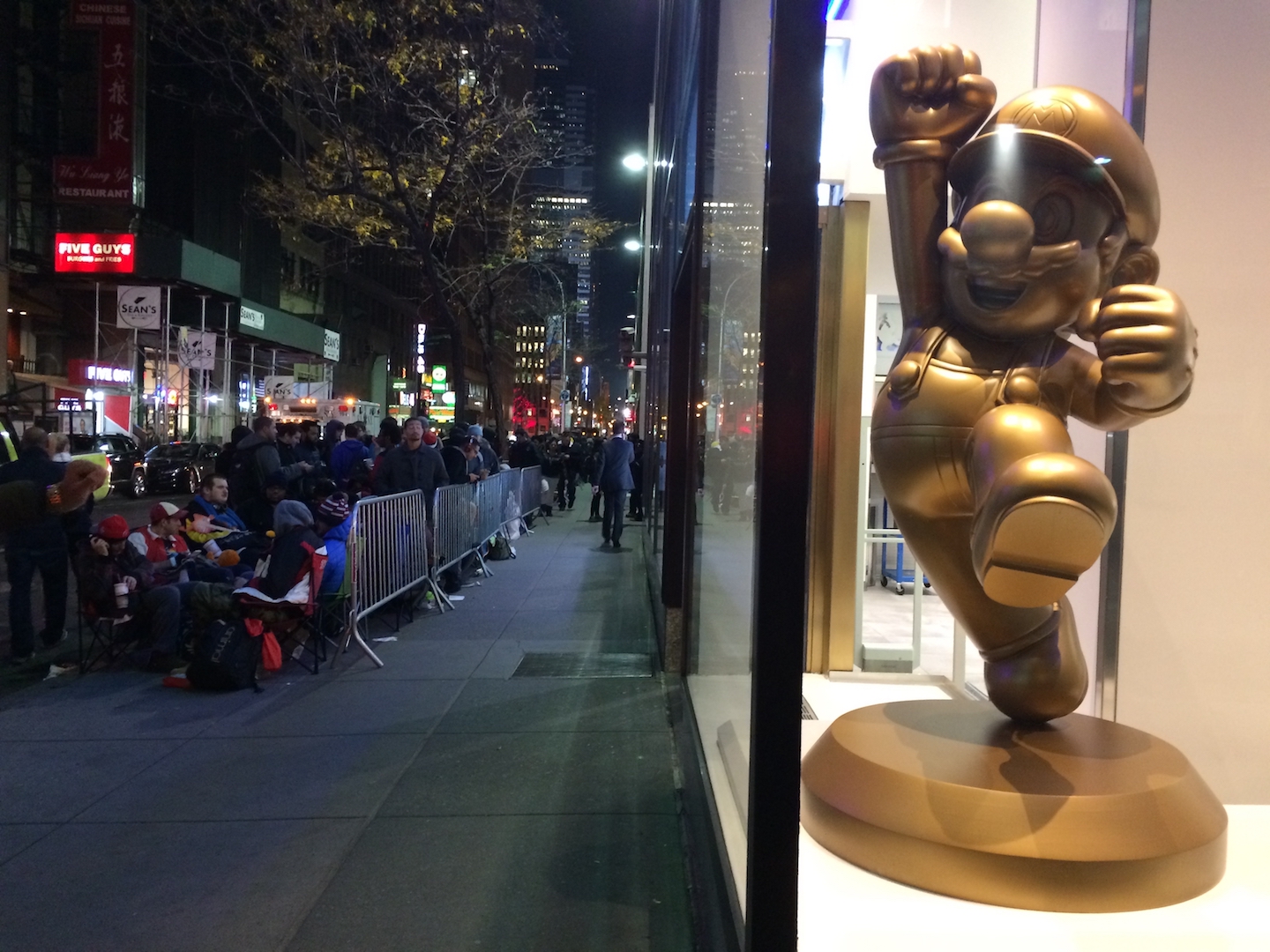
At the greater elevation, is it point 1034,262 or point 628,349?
point 628,349

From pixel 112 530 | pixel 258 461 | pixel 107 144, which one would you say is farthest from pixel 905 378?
pixel 107 144

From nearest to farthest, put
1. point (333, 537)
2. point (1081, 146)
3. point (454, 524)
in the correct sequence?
point (1081, 146) → point (333, 537) → point (454, 524)

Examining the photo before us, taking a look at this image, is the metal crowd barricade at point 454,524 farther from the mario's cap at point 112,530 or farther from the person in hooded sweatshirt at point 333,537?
the mario's cap at point 112,530

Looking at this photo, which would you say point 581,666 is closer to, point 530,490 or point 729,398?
point 729,398

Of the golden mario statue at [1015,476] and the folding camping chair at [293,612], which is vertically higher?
the golden mario statue at [1015,476]

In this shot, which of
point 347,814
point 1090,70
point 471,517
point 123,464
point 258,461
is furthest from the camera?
point 123,464

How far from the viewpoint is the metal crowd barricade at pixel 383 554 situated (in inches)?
289

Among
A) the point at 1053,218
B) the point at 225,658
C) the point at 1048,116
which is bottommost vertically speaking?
the point at 225,658

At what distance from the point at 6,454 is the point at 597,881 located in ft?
30.4

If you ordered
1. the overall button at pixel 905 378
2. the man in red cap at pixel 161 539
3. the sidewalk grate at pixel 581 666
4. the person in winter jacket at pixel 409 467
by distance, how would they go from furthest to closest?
the person in winter jacket at pixel 409 467
the man in red cap at pixel 161 539
the sidewalk grate at pixel 581 666
the overall button at pixel 905 378

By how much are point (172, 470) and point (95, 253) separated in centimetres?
820

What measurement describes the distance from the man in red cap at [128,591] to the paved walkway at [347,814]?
32 cm

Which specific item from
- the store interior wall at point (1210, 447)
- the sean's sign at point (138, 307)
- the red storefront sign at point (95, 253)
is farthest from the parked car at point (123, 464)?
the store interior wall at point (1210, 447)

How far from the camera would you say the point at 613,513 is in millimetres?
14789
